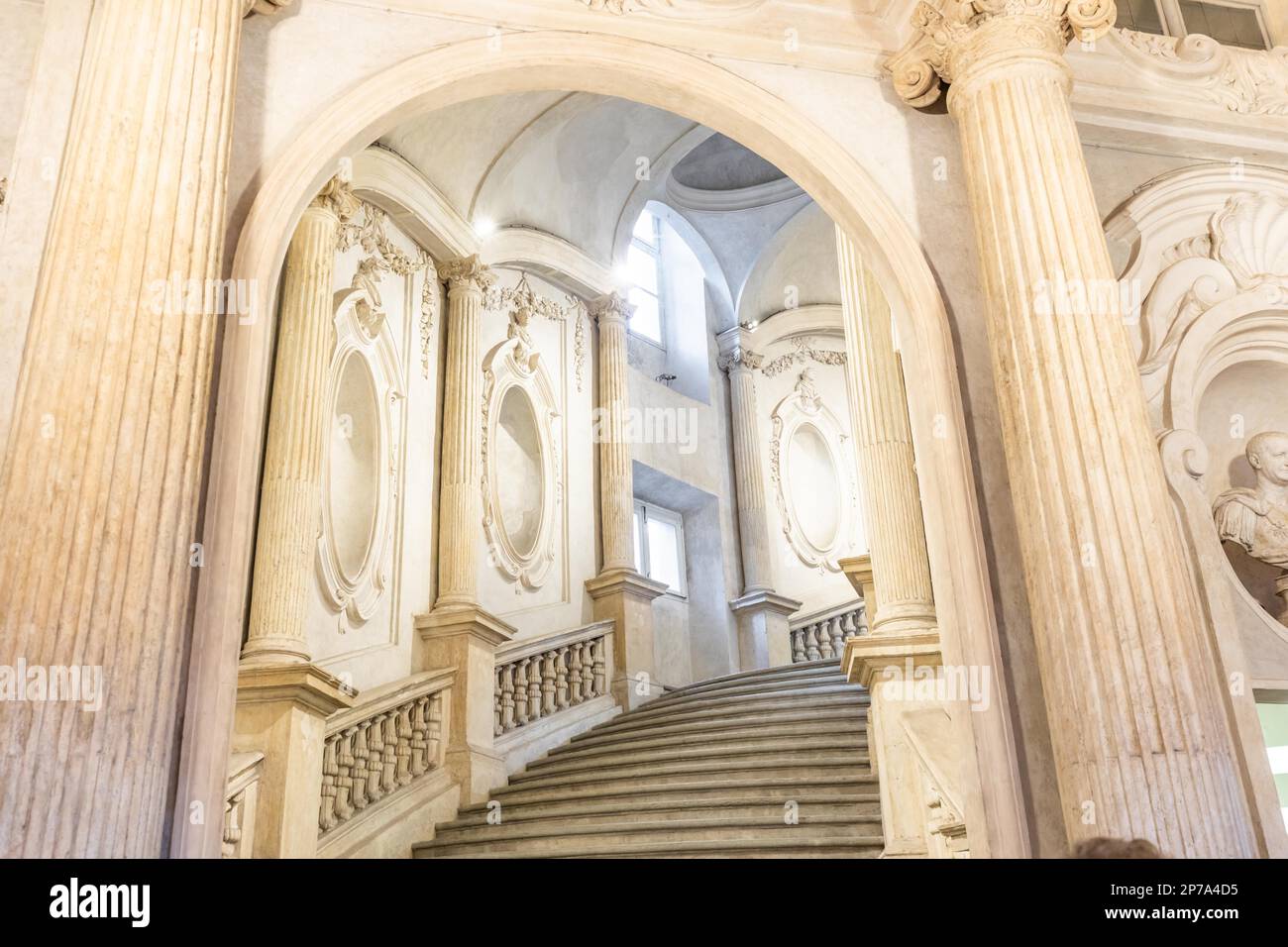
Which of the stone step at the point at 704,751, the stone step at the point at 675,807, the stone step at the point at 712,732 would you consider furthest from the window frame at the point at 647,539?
the stone step at the point at 675,807

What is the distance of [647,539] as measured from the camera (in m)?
14.1

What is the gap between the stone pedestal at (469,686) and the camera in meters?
8.77

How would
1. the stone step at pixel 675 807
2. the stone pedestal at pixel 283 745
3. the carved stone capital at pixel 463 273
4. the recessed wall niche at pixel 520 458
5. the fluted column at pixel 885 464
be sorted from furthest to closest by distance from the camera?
the recessed wall niche at pixel 520 458 < the carved stone capital at pixel 463 273 < the stone step at pixel 675 807 < the fluted column at pixel 885 464 < the stone pedestal at pixel 283 745

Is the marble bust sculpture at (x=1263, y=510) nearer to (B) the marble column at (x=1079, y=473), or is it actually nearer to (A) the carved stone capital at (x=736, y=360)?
(B) the marble column at (x=1079, y=473)

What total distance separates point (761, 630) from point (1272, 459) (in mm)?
8531

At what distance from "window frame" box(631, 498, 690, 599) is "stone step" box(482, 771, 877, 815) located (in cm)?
516

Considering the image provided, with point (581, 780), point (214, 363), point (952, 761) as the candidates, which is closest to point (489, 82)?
point (214, 363)

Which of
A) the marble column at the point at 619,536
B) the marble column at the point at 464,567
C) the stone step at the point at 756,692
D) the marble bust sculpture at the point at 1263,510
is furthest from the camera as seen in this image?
the marble column at the point at 619,536

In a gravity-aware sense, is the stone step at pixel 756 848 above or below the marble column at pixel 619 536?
below

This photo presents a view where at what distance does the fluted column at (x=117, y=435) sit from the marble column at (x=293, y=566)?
291 cm

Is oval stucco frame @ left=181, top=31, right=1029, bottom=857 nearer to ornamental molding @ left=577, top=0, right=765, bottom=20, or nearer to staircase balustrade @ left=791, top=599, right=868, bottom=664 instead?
ornamental molding @ left=577, top=0, right=765, bottom=20

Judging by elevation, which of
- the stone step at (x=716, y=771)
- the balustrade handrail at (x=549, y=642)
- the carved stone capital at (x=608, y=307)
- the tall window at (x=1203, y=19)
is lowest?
the stone step at (x=716, y=771)
